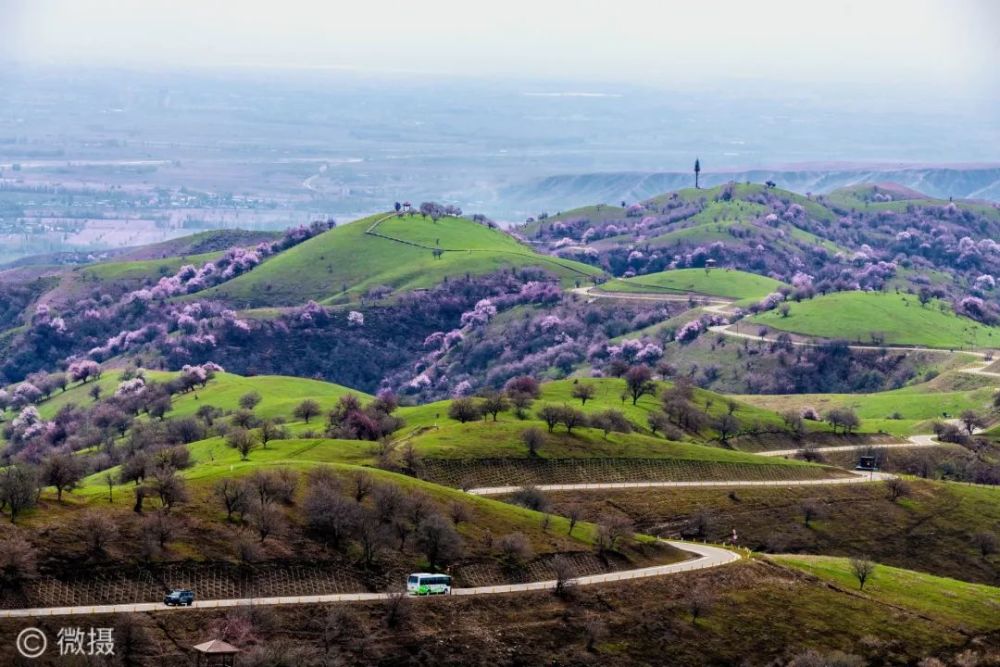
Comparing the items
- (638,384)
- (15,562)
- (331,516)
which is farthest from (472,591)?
(638,384)

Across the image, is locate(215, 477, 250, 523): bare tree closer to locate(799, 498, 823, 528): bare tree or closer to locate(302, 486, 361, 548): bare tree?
locate(302, 486, 361, 548): bare tree

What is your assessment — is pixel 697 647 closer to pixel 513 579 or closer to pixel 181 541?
pixel 513 579

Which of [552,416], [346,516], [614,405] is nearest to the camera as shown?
[346,516]

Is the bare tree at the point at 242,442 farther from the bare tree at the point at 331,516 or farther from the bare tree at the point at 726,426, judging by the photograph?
the bare tree at the point at 726,426

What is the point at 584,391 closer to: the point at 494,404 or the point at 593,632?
the point at 494,404

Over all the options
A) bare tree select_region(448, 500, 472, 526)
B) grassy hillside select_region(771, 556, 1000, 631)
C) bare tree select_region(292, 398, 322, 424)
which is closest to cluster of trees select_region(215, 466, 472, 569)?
bare tree select_region(448, 500, 472, 526)
